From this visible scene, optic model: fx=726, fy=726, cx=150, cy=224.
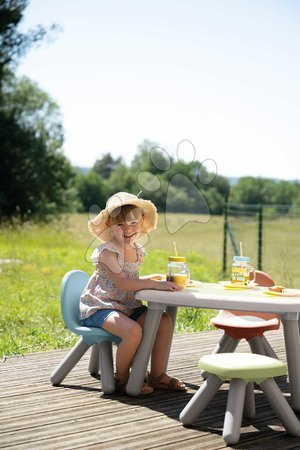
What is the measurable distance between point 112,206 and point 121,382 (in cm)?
101

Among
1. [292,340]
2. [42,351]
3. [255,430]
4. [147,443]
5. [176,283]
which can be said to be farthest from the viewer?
[42,351]

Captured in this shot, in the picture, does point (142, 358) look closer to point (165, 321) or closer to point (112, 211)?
point (165, 321)

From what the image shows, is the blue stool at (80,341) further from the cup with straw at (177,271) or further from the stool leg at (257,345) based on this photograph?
the stool leg at (257,345)

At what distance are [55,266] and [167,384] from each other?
721 cm

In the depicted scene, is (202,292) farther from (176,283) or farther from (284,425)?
(284,425)

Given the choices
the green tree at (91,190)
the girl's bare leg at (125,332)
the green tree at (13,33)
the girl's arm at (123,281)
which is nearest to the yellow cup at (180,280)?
the girl's arm at (123,281)

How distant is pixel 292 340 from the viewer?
3.79 meters

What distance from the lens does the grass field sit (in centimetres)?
606

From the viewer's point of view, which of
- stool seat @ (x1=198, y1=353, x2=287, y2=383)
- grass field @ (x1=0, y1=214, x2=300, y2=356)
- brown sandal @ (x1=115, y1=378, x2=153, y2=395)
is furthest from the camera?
grass field @ (x1=0, y1=214, x2=300, y2=356)

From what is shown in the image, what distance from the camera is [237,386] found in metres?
3.37

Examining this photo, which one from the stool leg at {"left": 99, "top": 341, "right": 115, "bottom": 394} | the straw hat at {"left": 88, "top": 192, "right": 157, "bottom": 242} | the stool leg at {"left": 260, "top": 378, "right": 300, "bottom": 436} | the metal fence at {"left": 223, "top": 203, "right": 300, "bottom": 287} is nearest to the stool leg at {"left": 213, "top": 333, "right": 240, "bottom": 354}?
the stool leg at {"left": 99, "top": 341, "right": 115, "bottom": 394}

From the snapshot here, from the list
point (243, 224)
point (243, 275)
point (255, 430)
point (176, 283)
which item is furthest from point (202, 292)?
point (243, 224)

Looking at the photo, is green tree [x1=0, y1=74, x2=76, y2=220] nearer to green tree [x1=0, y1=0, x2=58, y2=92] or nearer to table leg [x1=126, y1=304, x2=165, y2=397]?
green tree [x1=0, y1=0, x2=58, y2=92]

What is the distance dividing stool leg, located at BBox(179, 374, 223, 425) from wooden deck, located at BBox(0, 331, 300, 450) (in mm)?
48
